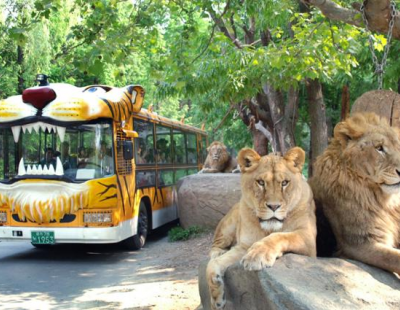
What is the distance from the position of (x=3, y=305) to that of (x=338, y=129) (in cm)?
554

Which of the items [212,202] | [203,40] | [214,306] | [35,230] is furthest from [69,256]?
[214,306]

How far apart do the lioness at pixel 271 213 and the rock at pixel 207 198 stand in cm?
782

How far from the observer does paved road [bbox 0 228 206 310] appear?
7062 millimetres

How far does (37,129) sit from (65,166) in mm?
901

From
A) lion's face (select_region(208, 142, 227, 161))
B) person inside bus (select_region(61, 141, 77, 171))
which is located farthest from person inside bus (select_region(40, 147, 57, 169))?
lion's face (select_region(208, 142, 227, 161))

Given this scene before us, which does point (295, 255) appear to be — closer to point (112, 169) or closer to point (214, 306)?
point (214, 306)

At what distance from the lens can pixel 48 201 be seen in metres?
9.33

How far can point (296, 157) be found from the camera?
12.3 ft

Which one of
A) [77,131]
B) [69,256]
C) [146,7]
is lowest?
[69,256]

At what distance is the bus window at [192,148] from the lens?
16125 millimetres

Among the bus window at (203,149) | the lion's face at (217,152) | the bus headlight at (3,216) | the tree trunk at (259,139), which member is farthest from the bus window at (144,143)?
the bus window at (203,149)

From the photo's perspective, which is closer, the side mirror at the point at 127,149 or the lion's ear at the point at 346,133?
the lion's ear at the point at 346,133

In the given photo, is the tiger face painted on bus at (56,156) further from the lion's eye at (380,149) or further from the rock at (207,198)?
the lion's eye at (380,149)

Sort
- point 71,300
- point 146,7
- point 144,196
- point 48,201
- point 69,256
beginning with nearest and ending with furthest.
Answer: point 146,7 < point 71,300 < point 48,201 < point 69,256 < point 144,196
